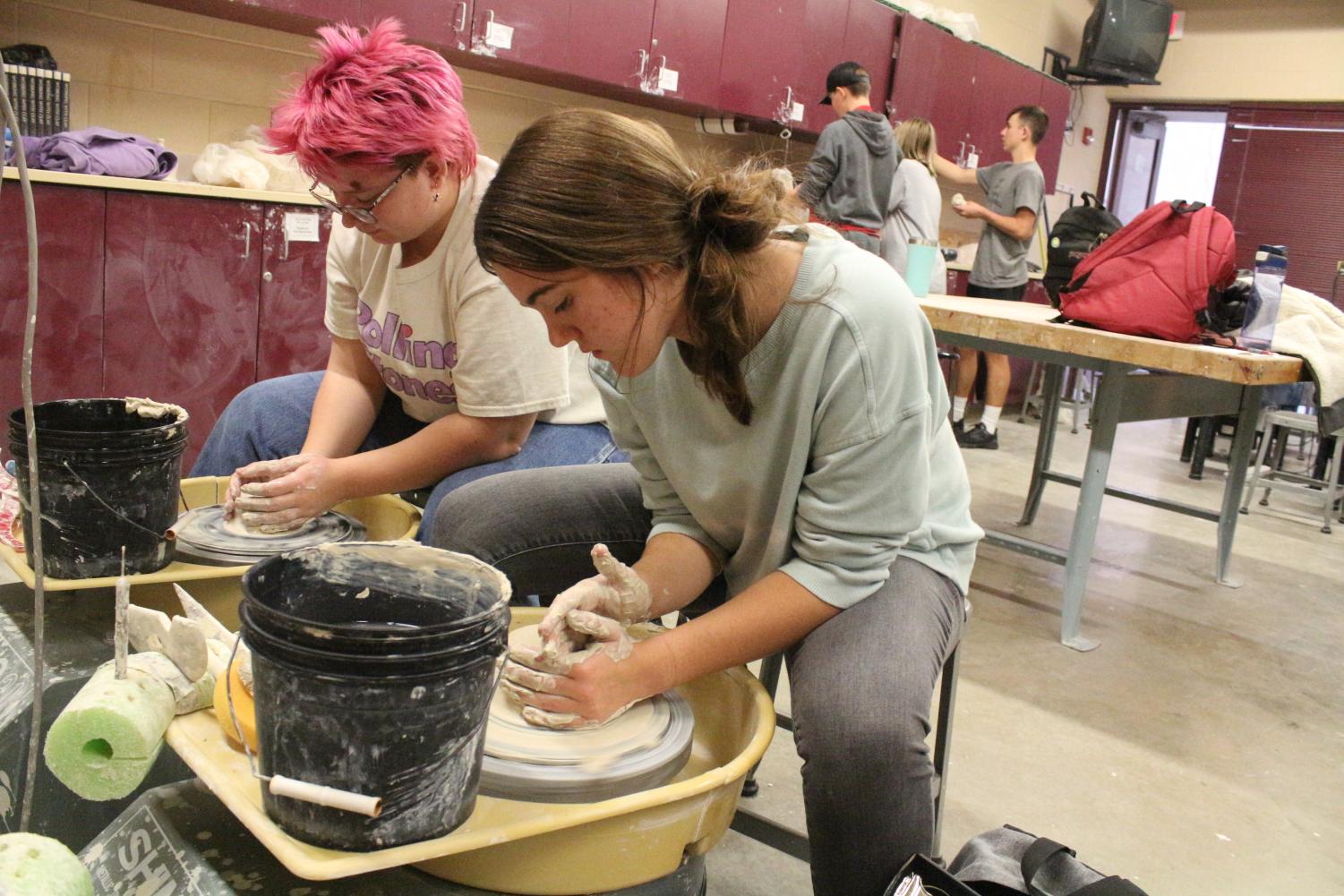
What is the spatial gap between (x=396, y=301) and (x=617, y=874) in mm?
1086

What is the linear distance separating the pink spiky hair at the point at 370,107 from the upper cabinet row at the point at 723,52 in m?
2.18

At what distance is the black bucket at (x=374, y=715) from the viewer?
2.54 ft

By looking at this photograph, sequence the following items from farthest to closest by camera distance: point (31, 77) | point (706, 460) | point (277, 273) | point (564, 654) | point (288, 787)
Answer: point (277, 273), point (31, 77), point (706, 460), point (564, 654), point (288, 787)

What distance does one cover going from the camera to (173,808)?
38.0 inches

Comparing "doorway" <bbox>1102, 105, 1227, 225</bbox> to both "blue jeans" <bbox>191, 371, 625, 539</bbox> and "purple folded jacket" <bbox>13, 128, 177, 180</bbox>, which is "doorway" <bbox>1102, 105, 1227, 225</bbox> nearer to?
"purple folded jacket" <bbox>13, 128, 177, 180</bbox>

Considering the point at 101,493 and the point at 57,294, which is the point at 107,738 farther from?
the point at 57,294

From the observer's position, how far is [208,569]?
135 centimetres

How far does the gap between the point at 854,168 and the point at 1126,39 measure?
411 centimetres

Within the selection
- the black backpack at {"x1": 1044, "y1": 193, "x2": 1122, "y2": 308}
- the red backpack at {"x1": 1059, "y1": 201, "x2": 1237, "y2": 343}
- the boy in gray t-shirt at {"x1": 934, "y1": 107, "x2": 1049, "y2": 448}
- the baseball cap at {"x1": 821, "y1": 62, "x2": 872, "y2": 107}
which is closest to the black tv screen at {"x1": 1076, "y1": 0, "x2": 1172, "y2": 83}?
the boy in gray t-shirt at {"x1": 934, "y1": 107, "x2": 1049, "y2": 448}

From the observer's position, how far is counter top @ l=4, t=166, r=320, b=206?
2.90 metres

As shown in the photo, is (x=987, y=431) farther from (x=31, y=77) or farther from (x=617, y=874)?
(x=617, y=874)

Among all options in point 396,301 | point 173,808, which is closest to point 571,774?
point 173,808

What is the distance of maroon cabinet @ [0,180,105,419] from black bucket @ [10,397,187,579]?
1943 millimetres

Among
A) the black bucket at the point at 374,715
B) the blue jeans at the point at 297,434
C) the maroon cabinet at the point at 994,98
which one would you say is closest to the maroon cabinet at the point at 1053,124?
the maroon cabinet at the point at 994,98
